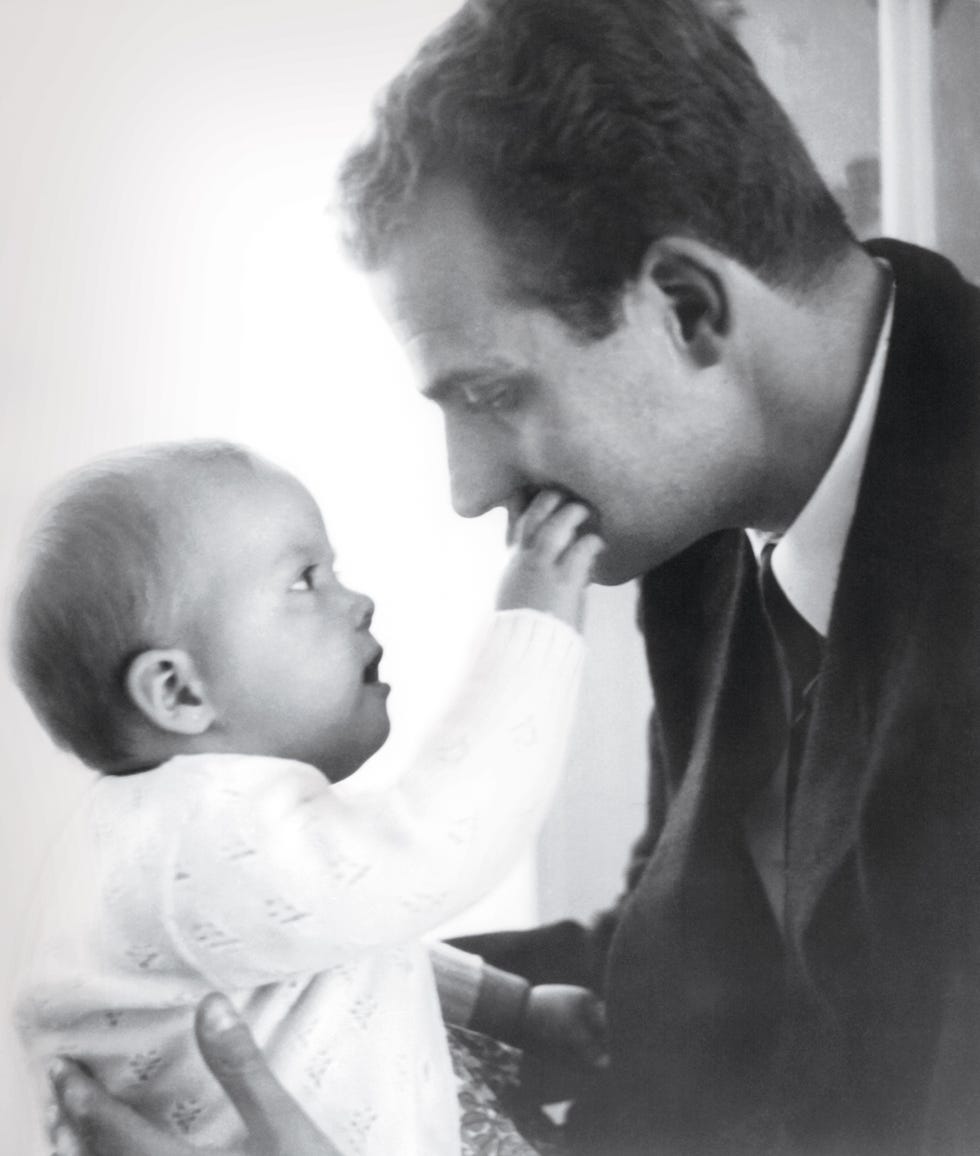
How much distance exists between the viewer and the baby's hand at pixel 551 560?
99 cm

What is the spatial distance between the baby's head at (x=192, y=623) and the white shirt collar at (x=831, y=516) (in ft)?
1.06

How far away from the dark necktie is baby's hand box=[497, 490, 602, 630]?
0.14m

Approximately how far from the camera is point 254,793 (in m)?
0.93

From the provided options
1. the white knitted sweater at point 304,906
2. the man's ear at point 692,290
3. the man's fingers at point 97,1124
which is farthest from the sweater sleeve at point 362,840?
the man's ear at point 692,290

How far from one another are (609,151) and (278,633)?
1.36ft

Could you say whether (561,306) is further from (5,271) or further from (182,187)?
(5,271)

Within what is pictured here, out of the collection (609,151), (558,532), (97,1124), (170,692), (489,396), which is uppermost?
(609,151)

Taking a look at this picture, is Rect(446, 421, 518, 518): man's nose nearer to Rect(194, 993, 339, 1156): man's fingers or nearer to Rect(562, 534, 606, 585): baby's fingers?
Rect(562, 534, 606, 585): baby's fingers

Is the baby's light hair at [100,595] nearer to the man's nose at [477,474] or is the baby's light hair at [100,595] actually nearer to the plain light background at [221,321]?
the plain light background at [221,321]

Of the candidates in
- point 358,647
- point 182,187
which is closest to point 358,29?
point 182,187

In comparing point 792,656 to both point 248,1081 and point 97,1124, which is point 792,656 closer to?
point 248,1081

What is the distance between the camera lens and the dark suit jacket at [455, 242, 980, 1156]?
100 cm

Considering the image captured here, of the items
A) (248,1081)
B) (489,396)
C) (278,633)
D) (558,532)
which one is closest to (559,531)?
(558,532)

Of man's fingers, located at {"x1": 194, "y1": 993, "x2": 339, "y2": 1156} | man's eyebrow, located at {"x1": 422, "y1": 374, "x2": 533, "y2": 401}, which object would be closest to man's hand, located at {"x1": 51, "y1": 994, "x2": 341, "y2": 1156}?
man's fingers, located at {"x1": 194, "y1": 993, "x2": 339, "y2": 1156}
